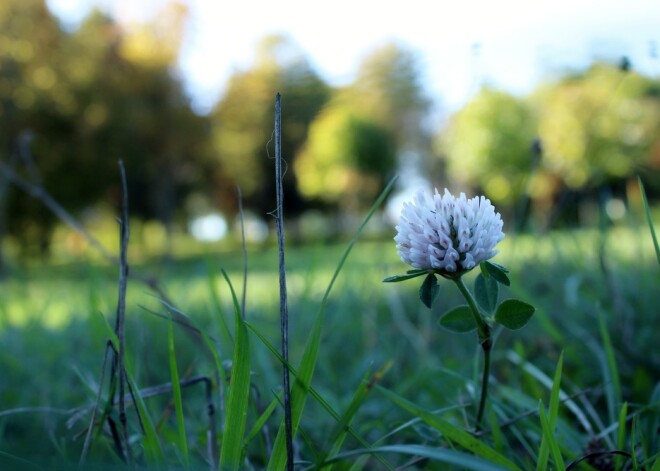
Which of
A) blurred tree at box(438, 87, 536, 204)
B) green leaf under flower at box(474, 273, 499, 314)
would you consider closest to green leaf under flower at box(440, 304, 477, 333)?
green leaf under flower at box(474, 273, 499, 314)

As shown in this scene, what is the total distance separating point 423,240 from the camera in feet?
1.25

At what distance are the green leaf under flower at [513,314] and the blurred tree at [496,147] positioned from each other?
5.35m

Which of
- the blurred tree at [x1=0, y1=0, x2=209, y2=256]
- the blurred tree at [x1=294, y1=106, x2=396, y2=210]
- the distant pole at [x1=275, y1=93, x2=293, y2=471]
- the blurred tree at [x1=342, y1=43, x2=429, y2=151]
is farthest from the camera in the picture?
the blurred tree at [x1=0, y1=0, x2=209, y2=256]

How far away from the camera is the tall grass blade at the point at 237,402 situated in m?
0.39

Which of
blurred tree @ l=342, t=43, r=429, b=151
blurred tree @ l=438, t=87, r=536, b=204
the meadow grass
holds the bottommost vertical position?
the meadow grass

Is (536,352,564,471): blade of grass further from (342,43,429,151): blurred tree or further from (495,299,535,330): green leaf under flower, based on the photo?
(342,43,429,151): blurred tree

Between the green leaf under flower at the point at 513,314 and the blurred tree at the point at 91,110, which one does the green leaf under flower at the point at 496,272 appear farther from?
the blurred tree at the point at 91,110

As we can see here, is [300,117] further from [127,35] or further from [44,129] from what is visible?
[127,35]

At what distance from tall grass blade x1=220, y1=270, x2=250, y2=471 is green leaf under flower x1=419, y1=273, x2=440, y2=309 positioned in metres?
0.12

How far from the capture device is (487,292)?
1.50 feet

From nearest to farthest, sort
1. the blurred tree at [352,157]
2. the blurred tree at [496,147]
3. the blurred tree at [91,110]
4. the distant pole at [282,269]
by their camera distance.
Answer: the distant pole at [282,269] < the blurred tree at [496,147] < the blurred tree at [352,157] < the blurred tree at [91,110]

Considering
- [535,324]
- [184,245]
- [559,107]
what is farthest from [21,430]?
[184,245]

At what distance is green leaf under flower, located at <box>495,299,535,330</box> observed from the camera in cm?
43

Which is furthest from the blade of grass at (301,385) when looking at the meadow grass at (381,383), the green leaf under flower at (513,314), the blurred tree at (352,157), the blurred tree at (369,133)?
the blurred tree at (352,157)
